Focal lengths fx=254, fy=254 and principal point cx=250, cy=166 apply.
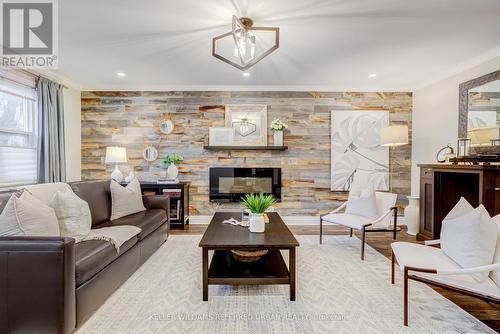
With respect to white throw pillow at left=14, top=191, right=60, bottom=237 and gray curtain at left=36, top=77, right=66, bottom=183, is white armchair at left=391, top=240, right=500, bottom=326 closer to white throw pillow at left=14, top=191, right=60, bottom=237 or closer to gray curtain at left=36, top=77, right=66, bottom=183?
white throw pillow at left=14, top=191, right=60, bottom=237

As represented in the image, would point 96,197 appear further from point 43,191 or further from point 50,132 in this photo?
point 50,132

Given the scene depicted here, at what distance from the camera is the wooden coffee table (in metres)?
2.08

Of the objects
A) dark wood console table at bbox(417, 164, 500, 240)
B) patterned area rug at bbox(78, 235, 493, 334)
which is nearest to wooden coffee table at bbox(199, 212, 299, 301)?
patterned area rug at bbox(78, 235, 493, 334)

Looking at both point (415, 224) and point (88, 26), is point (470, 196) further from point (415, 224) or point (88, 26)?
point (88, 26)

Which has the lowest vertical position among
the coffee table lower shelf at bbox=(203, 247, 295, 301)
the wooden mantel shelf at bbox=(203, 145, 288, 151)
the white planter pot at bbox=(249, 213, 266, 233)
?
the coffee table lower shelf at bbox=(203, 247, 295, 301)

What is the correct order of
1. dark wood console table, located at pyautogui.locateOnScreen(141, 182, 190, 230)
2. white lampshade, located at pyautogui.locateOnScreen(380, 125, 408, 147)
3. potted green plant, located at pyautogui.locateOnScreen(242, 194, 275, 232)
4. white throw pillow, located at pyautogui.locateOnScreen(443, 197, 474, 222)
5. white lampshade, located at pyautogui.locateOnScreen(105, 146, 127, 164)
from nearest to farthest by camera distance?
white throw pillow, located at pyautogui.locateOnScreen(443, 197, 474, 222) < potted green plant, located at pyautogui.locateOnScreen(242, 194, 275, 232) < white lampshade, located at pyautogui.locateOnScreen(380, 125, 408, 147) < white lampshade, located at pyautogui.locateOnScreen(105, 146, 127, 164) < dark wood console table, located at pyautogui.locateOnScreen(141, 182, 190, 230)

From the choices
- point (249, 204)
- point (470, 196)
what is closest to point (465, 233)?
point (249, 204)

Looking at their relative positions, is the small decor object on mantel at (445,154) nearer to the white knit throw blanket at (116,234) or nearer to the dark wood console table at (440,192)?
the dark wood console table at (440,192)

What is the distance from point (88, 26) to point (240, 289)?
2.97m

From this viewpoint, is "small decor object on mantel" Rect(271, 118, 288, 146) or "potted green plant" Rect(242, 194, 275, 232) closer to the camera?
"potted green plant" Rect(242, 194, 275, 232)

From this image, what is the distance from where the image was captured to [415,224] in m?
4.05

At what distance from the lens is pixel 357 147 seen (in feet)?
15.5

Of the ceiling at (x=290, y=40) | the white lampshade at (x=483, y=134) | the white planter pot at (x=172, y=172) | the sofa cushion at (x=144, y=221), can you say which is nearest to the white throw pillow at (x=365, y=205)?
the white lampshade at (x=483, y=134)

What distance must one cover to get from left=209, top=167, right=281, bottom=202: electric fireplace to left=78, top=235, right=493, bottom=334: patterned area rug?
79.4 inches
